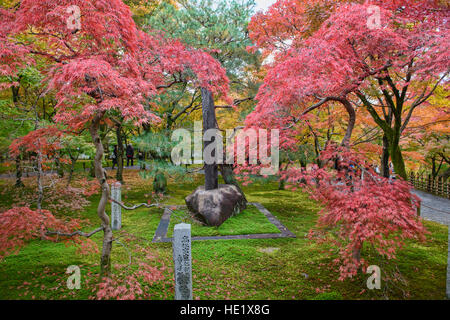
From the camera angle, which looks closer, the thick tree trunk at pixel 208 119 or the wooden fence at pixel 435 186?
the thick tree trunk at pixel 208 119

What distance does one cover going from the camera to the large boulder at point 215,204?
274 inches

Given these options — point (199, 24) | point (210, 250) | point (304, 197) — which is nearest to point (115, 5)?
point (199, 24)

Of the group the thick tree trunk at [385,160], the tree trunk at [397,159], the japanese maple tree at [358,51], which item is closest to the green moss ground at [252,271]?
the tree trunk at [397,159]

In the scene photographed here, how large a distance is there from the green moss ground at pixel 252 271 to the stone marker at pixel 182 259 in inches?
19.2

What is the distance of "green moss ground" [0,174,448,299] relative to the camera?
3859 millimetres

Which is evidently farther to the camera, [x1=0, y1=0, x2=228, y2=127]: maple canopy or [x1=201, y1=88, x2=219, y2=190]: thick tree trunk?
[x1=201, y1=88, x2=219, y2=190]: thick tree trunk

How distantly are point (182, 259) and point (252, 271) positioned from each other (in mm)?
1716

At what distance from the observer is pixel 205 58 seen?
6.44 m

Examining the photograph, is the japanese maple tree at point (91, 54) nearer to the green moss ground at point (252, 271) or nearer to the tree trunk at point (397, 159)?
the green moss ground at point (252, 271)

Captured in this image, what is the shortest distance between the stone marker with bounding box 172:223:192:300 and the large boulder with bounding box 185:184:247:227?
3.33 metres

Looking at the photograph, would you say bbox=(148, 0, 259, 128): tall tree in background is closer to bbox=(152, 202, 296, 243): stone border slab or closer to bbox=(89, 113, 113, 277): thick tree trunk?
bbox=(89, 113, 113, 277): thick tree trunk

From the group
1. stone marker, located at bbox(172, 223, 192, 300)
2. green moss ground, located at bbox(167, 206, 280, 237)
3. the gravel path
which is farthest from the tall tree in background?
the gravel path

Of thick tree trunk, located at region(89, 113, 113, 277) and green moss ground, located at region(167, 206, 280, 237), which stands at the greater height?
thick tree trunk, located at region(89, 113, 113, 277)
